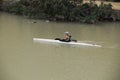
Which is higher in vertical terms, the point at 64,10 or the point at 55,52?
the point at 64,10

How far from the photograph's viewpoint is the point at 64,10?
19.8 m

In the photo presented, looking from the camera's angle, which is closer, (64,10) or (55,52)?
(55,52)

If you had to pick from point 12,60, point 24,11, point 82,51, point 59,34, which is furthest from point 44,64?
point 24,11

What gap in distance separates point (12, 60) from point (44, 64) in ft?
3.26

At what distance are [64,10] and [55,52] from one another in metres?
6.09

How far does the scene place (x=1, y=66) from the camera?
434 inches

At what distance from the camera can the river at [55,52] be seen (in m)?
11.5

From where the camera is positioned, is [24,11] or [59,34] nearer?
[59,34]

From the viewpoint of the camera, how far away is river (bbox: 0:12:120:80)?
453 inches

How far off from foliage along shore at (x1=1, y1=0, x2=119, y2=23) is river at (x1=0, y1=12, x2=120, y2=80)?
49 cm

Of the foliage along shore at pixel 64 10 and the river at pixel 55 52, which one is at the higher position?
the foliage along shore at pixel 64 10

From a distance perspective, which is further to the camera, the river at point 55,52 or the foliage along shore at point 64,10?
the foliage along shore at point 64,10

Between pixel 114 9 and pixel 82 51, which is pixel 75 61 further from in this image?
pixel 114 9

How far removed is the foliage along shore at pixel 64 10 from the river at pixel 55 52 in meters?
0.49
